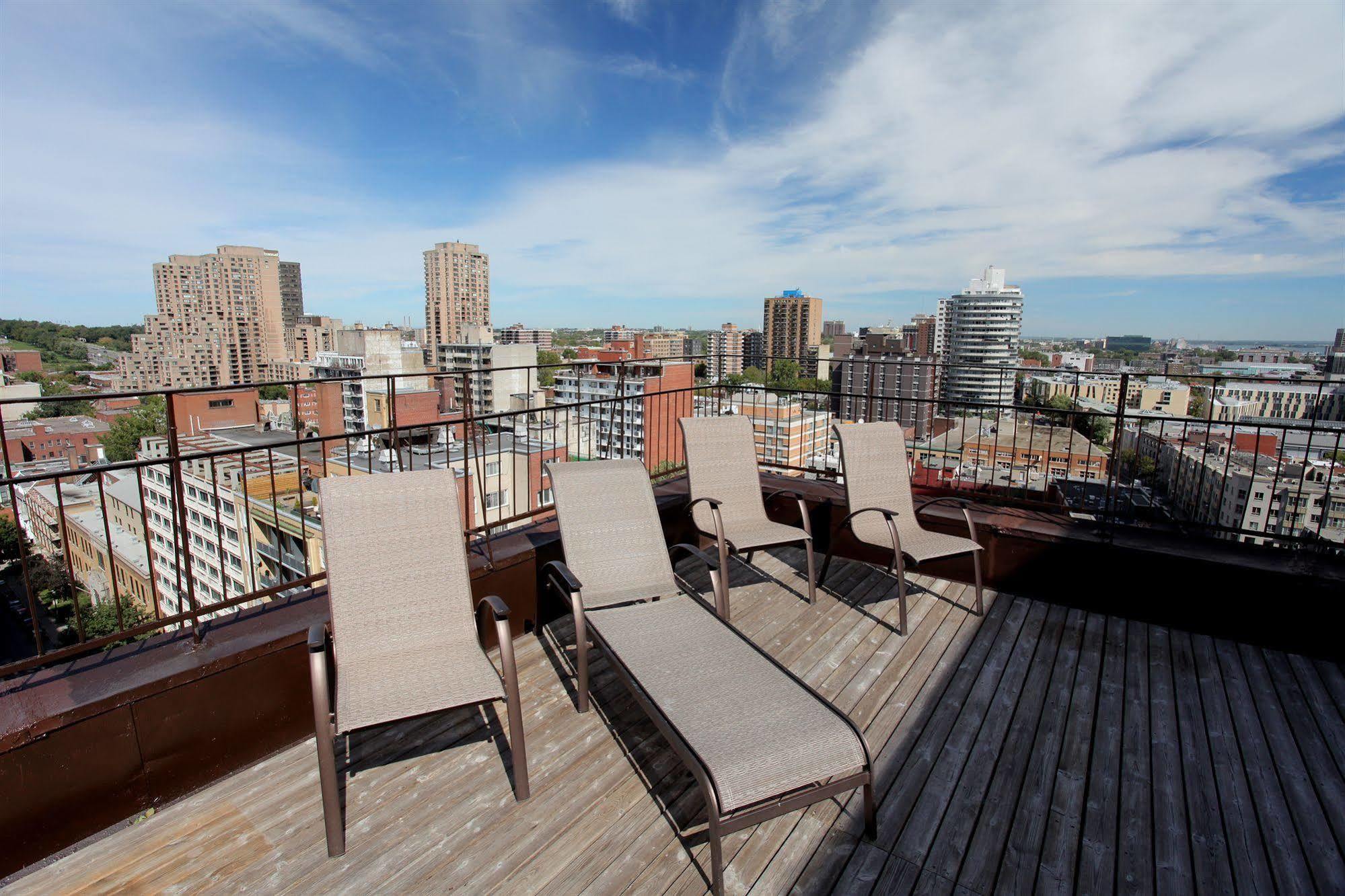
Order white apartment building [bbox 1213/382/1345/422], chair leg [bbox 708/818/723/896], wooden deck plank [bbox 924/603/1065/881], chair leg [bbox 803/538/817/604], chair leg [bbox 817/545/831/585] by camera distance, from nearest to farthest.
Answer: chair leg [bbox 708/818/723/896]
wooden deck plank [bbox 924/603/1065/881]
chair leg [bbox 803/538/817/604]
white apartment building [bbox 1213/382/1345/422]
chair leg [bbox 817/545/831/585]

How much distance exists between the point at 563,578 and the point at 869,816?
4.95 feet

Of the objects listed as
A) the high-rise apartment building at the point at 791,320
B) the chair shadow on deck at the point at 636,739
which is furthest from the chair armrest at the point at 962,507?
the high-rise apartment building at the point at 791,320

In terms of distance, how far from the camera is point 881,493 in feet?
13.8

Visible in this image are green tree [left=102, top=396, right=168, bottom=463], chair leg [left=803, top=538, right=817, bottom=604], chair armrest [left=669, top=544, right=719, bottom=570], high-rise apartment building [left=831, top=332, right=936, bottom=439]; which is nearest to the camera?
chair armrest [left=669, top=544, right=719, bottom=570]

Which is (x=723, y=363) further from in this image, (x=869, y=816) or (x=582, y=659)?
(x=869, y=816)

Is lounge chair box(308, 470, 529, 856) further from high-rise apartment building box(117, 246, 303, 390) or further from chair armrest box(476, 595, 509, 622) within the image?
high-rise apartment building box(117, 246, 303, 390)

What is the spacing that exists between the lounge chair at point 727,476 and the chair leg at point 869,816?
193cm

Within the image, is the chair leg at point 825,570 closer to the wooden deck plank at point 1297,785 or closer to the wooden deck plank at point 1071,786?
the wooden deck plank at point 1071,786

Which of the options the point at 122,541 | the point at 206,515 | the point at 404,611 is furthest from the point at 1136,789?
the point at 122,541

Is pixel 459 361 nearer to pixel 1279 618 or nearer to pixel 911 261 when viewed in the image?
pixel 911 261

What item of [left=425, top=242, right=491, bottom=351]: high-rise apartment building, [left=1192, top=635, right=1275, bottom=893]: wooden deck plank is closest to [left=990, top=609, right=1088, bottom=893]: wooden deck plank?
[left=1192, top=635, right=1275, bottom=893]: wooden deck plank

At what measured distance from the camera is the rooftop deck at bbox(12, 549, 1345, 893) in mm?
1859

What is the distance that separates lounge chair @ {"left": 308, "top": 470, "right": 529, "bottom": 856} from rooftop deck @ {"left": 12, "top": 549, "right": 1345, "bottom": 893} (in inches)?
8.8

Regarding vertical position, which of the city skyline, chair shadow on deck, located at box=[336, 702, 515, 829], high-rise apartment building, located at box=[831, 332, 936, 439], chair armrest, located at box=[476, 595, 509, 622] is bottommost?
chair shadow on deck, located at box=[336, 702, 515, 829]
